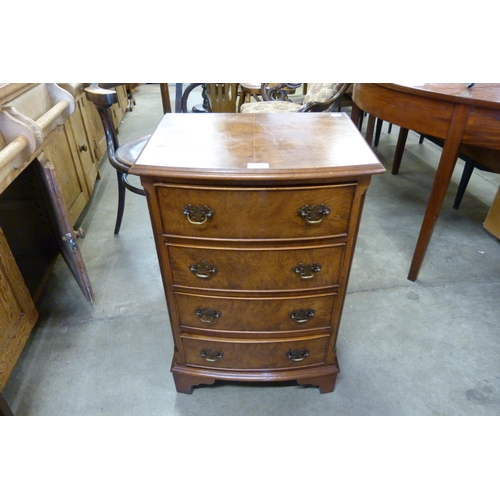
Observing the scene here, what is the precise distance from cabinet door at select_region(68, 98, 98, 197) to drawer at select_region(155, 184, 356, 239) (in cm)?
156

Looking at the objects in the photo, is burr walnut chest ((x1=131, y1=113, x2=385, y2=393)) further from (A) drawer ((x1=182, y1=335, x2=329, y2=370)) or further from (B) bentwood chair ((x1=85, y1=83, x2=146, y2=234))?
(B) bentwood chair ((x1=85, y1=83, x2=146, y2=234))

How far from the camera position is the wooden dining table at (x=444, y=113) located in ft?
4.17

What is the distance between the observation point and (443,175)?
4.94 ft

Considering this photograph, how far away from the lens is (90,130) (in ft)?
8.35

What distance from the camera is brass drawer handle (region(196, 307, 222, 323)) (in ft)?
3.52

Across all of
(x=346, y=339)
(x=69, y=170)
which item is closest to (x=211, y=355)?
(x=346, y=339)

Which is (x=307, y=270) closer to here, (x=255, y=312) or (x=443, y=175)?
(x=255, y=312)

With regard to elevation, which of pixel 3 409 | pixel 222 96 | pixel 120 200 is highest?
pixel 222 96

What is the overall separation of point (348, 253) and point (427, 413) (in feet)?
2.37

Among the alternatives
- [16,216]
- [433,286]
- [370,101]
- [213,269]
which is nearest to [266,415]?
[213,269]

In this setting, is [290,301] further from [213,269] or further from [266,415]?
[266,415]

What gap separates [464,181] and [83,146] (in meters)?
2.38

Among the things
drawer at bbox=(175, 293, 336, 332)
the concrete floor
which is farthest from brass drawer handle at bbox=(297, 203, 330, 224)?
the concrete floor

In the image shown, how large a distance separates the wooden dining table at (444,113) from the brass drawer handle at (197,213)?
3.35 ft
